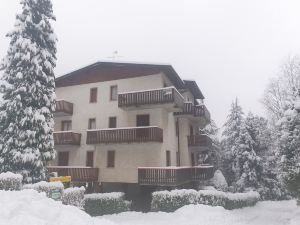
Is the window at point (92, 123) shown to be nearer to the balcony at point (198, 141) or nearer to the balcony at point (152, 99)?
the balcony at point (152, 99)

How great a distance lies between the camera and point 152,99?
25.4 m

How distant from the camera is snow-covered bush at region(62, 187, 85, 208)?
19453 mm

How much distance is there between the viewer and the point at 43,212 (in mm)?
11188

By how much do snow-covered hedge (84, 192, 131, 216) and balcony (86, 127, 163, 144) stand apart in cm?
483

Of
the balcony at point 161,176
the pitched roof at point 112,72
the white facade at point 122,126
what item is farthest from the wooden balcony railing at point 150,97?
the balcony at point 161,176

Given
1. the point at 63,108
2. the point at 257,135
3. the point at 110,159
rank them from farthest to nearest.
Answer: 1. the point at 257,135
2. the point at 63,108
3. the point at 110,159

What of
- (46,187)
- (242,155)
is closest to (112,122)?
(46,187)

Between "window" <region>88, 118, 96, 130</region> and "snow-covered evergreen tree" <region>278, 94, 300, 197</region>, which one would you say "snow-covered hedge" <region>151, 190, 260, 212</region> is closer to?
"snow-covered evergreen tree" <region>278, 94, 300, 197</region>

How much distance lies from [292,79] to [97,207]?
2711 centimetres

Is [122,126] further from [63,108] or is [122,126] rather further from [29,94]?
[29,94]

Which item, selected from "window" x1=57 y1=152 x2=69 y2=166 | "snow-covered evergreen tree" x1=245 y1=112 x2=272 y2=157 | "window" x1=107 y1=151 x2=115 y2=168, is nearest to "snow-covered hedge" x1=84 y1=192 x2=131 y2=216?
"window" x1=107 y1=151 x2=115 y2=168

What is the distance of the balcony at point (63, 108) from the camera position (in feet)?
96.0

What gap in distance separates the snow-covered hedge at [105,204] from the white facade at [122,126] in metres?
2.70

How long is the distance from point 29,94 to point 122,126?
31.9ft
